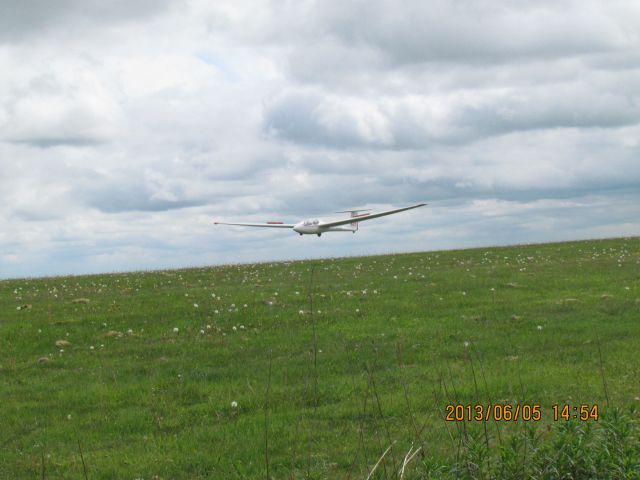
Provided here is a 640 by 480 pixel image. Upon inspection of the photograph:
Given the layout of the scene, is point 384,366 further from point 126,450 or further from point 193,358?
point 126,450

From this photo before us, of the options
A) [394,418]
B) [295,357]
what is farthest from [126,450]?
[295,357]

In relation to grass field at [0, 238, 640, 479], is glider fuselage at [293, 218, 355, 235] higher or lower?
higher

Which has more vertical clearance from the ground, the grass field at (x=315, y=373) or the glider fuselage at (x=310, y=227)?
the glider fuselage at (x=310, y=227)

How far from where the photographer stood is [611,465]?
7.02 m

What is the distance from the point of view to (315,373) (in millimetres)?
9773

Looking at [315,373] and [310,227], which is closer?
[315,373]

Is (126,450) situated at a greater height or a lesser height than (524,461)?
lesser

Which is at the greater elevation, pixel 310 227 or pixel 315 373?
pixel 310 227

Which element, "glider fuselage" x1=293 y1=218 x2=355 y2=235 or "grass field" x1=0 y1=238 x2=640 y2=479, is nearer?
"grass field" x1=0 y1=238 x2=640 y2=479

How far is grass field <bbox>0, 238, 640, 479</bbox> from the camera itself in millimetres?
10297

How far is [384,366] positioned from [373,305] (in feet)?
24.3

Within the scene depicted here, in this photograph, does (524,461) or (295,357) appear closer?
(524,461)

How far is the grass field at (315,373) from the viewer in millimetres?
10297

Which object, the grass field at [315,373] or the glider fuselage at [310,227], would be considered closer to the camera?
the grass field at [315,373]
